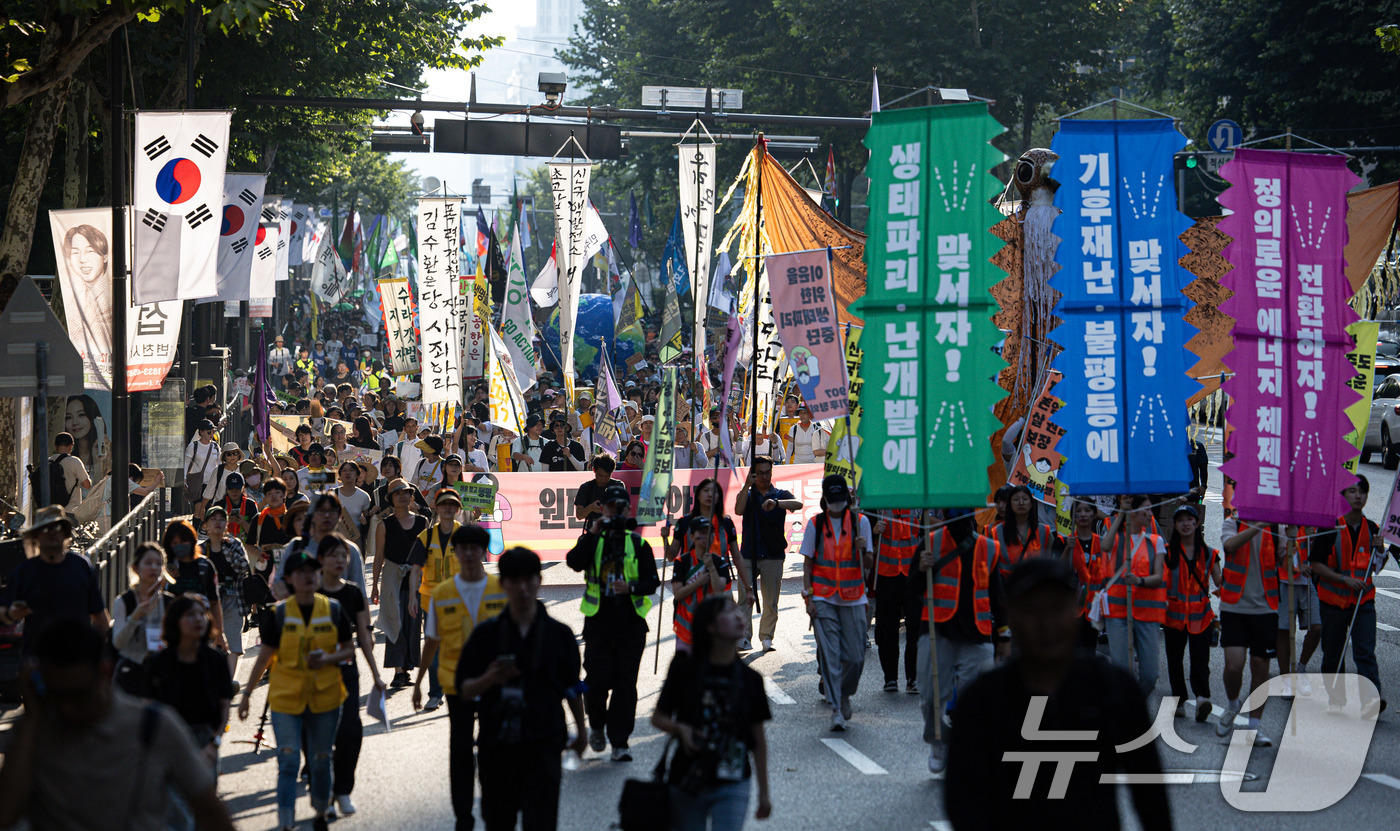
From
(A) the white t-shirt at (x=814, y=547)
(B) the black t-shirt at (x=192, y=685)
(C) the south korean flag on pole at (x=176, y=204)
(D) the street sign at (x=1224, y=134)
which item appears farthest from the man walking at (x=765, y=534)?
(D) the street sign at (x=1224, y=134)

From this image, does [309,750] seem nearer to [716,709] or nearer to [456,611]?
[456,611]

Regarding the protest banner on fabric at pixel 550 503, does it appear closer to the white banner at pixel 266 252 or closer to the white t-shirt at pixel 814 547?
the white t-shirt at pixel 814 547

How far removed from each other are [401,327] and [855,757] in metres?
13.9

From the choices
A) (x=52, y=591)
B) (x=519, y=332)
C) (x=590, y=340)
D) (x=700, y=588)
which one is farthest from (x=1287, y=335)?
(x=590, y=340)

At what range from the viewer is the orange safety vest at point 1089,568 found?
10.3 m

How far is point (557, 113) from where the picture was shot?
77.7 feet

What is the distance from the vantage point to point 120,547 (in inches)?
463

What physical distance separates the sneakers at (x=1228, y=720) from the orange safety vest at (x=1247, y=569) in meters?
0.71

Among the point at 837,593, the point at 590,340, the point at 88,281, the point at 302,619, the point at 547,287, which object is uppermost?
the point at 547,287

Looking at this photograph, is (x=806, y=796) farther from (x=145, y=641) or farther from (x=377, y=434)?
(x=377, y=434)

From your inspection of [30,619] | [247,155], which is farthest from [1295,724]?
[247,155]

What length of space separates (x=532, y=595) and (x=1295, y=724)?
5944 mm

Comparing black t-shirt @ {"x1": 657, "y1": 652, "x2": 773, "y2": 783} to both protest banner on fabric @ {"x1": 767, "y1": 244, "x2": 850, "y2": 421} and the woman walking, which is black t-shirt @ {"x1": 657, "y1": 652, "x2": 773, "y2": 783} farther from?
protest banner on fabric @ {"x1": 767, "y1": 244, "x2": 850, "y2": 421}

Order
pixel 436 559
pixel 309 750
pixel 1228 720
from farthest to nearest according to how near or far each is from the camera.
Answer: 1. pixel 436 559
2. pixel 1228 720
3. pixel 309 750
